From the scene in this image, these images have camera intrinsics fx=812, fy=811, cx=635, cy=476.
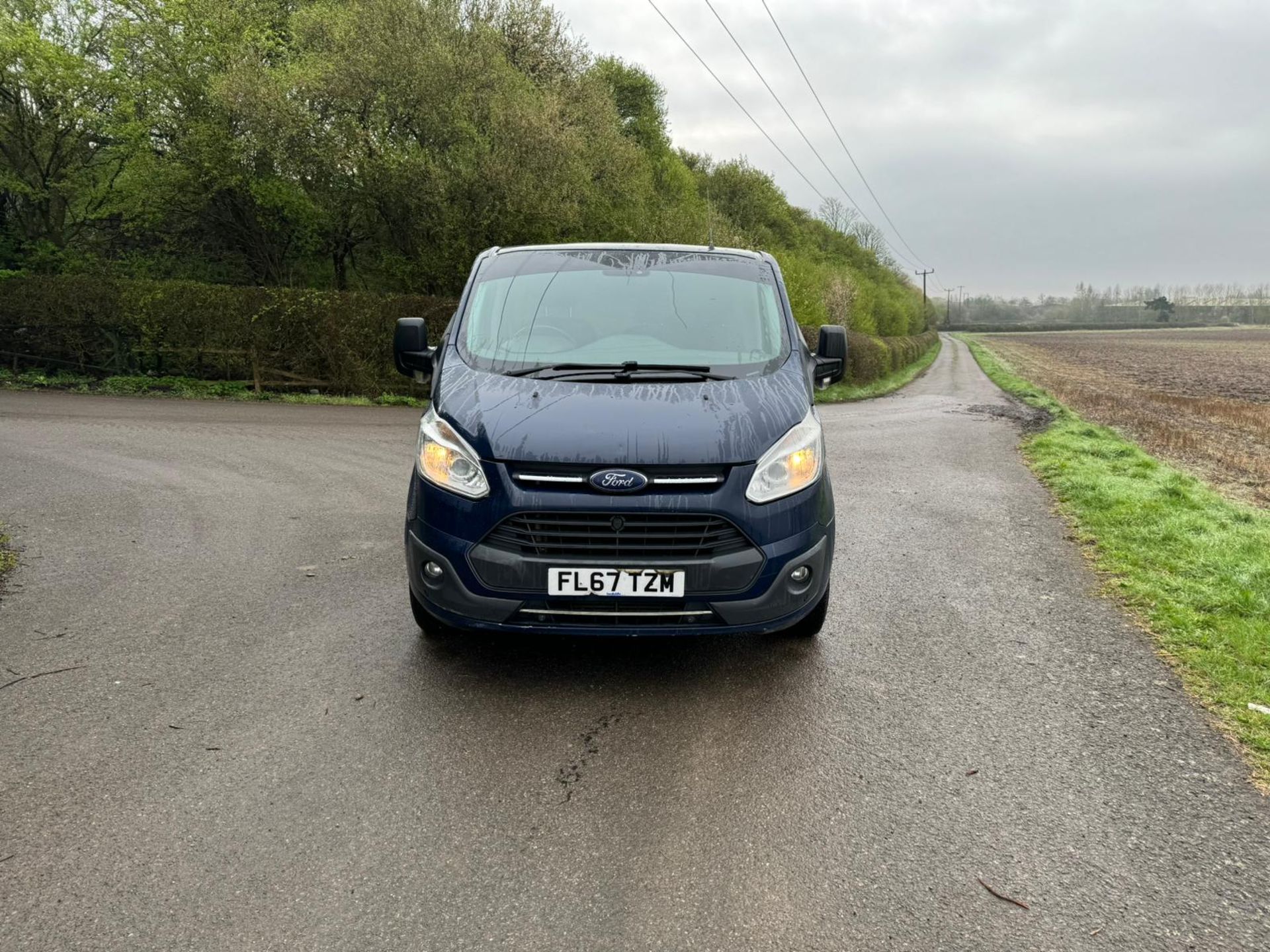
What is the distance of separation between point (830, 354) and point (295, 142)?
1870 cm

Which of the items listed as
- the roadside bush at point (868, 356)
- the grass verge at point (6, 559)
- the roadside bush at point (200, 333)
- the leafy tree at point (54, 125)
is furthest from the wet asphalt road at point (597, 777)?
the leafy tree at point (54, 125)

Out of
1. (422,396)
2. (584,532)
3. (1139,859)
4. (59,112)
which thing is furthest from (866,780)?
(59,112)

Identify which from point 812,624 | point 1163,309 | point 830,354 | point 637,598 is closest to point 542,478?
point 637,598

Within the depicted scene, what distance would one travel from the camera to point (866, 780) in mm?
2994

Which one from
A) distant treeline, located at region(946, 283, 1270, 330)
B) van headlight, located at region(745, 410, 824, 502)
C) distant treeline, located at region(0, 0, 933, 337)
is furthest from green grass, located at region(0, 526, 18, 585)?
distant treeline, located at region(946, 283, 1270, 330)

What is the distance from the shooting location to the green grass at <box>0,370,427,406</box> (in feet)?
53.8

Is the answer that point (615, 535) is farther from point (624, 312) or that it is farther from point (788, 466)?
point (624, 312)

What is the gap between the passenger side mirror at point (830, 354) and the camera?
15.8ft

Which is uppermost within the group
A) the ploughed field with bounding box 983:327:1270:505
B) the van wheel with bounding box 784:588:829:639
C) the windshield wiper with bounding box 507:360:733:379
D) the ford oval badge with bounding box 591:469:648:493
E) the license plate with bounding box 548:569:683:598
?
the windshield wiper with bounding box 507:360:733:379

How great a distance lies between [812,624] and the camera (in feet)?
13.6

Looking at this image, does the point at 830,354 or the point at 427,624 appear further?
the point at 830,354

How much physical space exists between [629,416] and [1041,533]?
470cm

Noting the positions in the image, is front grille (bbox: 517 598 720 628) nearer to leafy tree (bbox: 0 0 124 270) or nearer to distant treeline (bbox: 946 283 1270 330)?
leafy tree (bbox: 0 0 124 270)

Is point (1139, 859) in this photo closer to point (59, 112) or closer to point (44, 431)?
point (44, 431)
